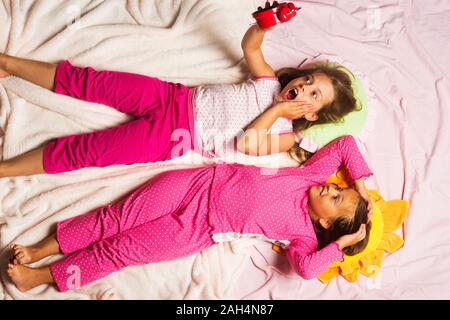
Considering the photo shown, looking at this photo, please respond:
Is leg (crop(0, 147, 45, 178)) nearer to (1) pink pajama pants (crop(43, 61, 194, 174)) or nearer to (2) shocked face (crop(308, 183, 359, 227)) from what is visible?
(1) pink pajama pants (crop(43, 61, 194, 174))

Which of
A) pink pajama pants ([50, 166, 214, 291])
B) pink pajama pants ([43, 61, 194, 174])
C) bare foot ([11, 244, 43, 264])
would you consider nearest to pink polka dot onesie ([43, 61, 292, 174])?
pink pajama pants ([43, 61, 194, 174])

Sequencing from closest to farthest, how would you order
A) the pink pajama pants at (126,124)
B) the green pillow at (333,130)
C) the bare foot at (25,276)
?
the bare foot at (25,276) → the pink pajama pants at (126,124) → the green pillow at (333,130)

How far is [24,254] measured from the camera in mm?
1252

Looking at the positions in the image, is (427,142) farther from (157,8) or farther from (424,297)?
(157,8)

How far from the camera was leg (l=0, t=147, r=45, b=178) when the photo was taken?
131cm

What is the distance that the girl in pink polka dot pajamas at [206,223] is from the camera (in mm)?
1273

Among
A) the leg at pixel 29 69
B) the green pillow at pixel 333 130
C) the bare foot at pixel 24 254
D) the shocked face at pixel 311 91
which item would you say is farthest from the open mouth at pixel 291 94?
the bare foot at pixel 24 254

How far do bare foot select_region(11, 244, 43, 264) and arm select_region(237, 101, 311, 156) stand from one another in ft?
1.99

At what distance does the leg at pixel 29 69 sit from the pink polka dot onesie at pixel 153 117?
0.08 feet

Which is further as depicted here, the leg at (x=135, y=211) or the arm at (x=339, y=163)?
the arm at (x=339, y=163)

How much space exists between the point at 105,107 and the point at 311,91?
587mm

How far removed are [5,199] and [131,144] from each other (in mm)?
362

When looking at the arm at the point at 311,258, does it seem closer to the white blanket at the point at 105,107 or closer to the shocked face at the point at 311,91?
the white blanket at the point at 105,107

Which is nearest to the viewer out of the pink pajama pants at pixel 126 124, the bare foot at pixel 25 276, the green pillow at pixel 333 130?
the bare foot at pixel 25 276
